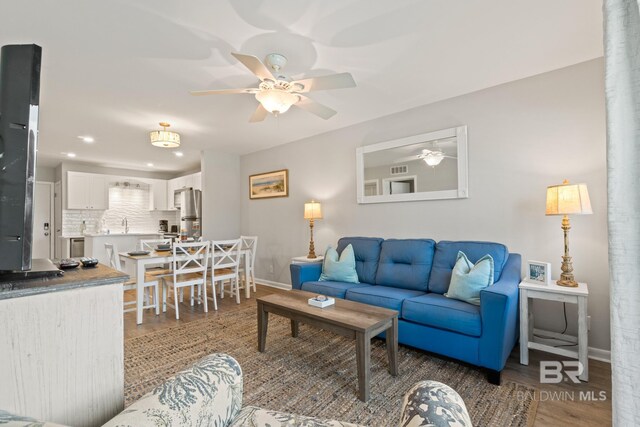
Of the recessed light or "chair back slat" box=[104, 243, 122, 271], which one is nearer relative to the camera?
"chair back slat" box=[104, 243, 122, 271]

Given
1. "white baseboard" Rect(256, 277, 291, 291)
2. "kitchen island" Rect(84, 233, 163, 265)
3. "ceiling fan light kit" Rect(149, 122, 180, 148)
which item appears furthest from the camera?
"kitchen island" Rect(84, 233, 163, 265)

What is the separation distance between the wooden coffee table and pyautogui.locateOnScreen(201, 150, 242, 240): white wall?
3391 mm

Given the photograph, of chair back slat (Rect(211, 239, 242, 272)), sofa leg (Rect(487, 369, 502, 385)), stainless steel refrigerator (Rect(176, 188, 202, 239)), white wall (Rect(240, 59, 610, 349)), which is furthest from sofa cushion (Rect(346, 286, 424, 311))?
stainless steel refrigerator (Rect(176, 188, 202, 239))

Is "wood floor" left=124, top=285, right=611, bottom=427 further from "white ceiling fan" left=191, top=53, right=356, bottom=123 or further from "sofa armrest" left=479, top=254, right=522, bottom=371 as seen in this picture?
"white ceiling fan" left=191, top=53, right=356, bottom=123

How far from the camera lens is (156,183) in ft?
24.7

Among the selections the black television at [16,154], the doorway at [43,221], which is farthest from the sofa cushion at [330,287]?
the doorway at [43,221]

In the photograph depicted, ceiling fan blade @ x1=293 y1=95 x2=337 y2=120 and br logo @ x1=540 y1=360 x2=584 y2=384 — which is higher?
ceiling fan blade @ x1=293 y1=95 x2=337 y2=120

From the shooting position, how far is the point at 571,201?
2.27 metres

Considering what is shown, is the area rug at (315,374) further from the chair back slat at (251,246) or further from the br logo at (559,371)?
the chair back slat at (251,246)

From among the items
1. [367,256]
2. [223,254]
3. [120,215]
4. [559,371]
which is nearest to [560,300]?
[559,371]

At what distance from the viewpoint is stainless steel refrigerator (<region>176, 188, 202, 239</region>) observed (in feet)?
19.8

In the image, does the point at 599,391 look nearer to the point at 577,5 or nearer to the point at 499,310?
the point at 499,310

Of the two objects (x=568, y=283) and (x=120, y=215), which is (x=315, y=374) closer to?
(x=568, y=283)

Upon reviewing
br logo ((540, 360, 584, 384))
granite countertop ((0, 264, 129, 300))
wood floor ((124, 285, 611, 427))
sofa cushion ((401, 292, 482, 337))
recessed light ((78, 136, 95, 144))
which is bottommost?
wood floor ((124, 285, 611, 427))
